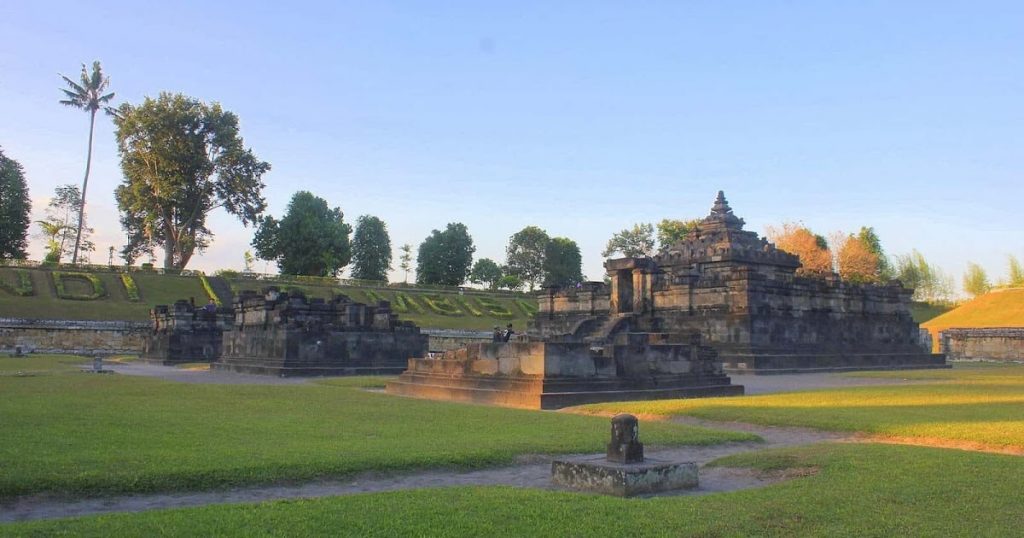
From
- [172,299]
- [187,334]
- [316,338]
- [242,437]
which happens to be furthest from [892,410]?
[172,299]

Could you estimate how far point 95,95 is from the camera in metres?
65.4

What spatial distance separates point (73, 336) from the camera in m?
42.2

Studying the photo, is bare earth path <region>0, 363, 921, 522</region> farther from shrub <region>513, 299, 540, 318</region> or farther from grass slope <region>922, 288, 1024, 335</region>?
shrub <region>513, 299, 540, 318</region>

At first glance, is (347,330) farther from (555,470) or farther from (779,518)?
(779,518)

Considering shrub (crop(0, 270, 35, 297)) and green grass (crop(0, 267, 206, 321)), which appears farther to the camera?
shrub (crop(0, 270, 35, 297))

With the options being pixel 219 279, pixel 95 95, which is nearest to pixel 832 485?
pixel 219 279

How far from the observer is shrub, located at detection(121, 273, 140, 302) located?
169 feet

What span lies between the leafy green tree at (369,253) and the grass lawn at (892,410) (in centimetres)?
7126

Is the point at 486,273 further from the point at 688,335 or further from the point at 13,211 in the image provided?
the point at 688,335

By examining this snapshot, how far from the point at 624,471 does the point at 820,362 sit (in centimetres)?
2643

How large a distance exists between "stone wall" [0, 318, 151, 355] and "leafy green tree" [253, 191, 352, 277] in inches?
1232

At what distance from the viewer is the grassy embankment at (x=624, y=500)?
5574mm

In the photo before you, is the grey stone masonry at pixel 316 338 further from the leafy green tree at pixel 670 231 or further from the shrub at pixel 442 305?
the leafy green tree at pixel 670 231

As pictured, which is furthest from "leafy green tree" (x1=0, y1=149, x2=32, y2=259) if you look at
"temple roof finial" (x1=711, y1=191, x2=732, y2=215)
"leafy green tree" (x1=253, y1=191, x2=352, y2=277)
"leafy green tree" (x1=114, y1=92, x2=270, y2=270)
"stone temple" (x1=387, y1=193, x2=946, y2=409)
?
"temple roof finial" (x1=711, y1=191, x2=732, y2=215)
